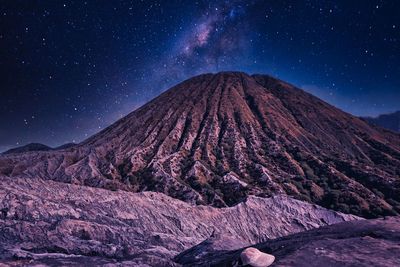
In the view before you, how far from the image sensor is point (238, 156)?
6225cm

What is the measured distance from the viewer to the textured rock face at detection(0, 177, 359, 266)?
17219 mm

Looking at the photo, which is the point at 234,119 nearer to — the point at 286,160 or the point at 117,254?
the point at 286,160

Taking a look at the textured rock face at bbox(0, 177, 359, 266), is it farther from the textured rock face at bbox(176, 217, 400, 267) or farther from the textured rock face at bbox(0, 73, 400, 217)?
the textured rock face at bbox(0, 73, 400, 217)

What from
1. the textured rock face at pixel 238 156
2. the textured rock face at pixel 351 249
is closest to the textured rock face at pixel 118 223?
the textured rock face at pixel 351 249

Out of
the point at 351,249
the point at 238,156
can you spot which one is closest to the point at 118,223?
the point at 351,249

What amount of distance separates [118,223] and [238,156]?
3835 centimetres

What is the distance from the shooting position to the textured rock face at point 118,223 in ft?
56.5

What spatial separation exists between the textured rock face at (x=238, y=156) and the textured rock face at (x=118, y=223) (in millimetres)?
9247

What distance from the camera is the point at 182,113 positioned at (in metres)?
89.9

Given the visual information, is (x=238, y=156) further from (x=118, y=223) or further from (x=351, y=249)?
(x=351, y=249)

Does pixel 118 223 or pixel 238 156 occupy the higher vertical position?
pixel 238 156

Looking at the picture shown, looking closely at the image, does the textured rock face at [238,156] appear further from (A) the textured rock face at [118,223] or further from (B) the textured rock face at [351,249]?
(B) the textured rock face at [351,249]

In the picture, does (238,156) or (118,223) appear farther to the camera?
(238,156)

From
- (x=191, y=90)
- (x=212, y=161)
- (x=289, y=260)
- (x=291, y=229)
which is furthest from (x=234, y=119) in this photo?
(x=289, y=260)
